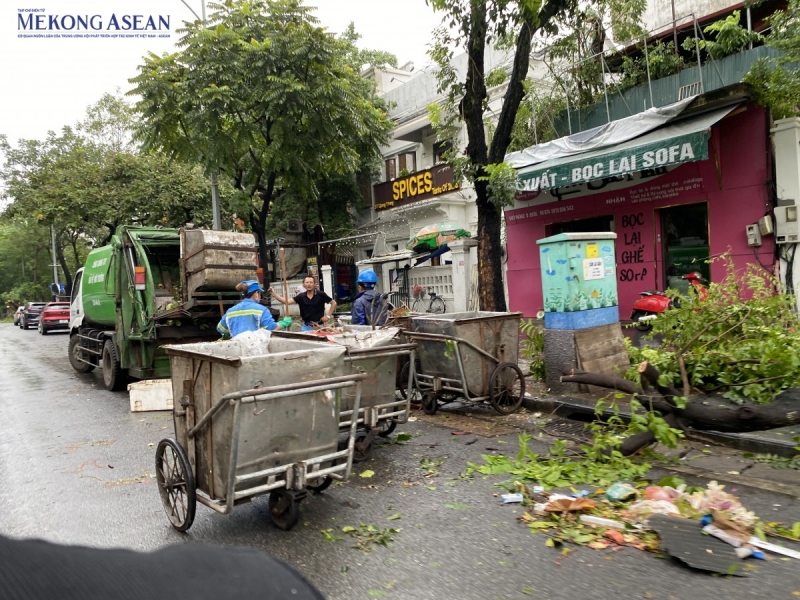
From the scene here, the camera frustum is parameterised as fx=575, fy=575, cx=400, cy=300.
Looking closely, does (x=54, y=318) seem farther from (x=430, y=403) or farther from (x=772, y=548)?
(x=772, y=548)

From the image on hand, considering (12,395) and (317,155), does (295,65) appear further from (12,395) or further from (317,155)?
(12,395)

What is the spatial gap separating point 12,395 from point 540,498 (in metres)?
9.57

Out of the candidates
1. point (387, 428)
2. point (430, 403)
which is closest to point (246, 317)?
point (387, 428)

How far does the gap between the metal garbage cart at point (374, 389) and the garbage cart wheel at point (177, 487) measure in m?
1.50

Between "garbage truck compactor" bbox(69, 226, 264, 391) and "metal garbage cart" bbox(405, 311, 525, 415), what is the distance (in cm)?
384

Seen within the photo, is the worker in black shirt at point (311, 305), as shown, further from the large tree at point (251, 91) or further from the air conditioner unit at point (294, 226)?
the air conditioner unit at point (294, 226)

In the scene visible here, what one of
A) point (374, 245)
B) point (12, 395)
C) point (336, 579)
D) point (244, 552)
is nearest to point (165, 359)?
point (12, 395)

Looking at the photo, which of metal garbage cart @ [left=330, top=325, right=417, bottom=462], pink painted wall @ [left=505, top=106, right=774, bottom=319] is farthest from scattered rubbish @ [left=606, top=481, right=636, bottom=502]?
pink painted wall @ [left=505, top=106, right=774, bottom=319]

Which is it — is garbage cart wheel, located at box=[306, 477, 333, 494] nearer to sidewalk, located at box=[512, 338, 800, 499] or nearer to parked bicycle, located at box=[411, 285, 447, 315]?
sidewalk, located at box=[512, 338, 800, 499]

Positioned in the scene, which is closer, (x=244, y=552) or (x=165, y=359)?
(x=244, y=552)

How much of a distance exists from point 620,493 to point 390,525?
5.32 feet

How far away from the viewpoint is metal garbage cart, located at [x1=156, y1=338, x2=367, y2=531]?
11.7ft

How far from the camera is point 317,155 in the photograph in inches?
544

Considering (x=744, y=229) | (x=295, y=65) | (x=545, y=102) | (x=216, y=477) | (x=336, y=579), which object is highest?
(x=295, y=65)
